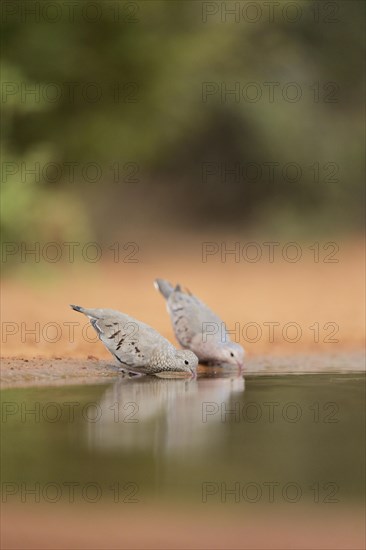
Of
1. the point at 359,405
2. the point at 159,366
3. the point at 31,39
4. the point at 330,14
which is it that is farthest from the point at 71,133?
the point at 359,405

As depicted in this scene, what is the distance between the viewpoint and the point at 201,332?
12.0 ft

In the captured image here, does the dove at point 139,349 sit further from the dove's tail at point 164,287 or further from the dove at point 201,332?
the dove's tail at point 164,287

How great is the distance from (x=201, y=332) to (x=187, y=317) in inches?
3.4

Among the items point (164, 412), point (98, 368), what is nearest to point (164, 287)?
point (98, 368)

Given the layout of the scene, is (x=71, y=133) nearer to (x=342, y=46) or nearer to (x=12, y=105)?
(x=12, y=105)

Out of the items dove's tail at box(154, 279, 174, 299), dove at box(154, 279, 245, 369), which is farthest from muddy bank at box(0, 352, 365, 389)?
dove's tail at box(154, 279, 174, 299)

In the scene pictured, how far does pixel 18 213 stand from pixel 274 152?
199 centimetres

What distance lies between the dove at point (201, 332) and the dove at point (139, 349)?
6.4 inches

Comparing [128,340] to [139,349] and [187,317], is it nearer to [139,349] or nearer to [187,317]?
[139,349]

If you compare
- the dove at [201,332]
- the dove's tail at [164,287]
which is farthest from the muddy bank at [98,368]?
the dove's tail at [164,287]

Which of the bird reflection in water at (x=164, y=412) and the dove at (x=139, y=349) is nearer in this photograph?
the bird reflection in water at (x=164, y=412)

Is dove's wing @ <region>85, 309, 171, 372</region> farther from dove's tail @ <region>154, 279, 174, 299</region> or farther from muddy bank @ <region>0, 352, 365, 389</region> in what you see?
dove's tail @ <region>154, 279, 174, 299</region>

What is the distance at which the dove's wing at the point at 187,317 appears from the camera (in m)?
3.66

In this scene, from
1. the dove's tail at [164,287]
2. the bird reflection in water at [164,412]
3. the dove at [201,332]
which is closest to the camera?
the bird reflection in water at [164,412]
